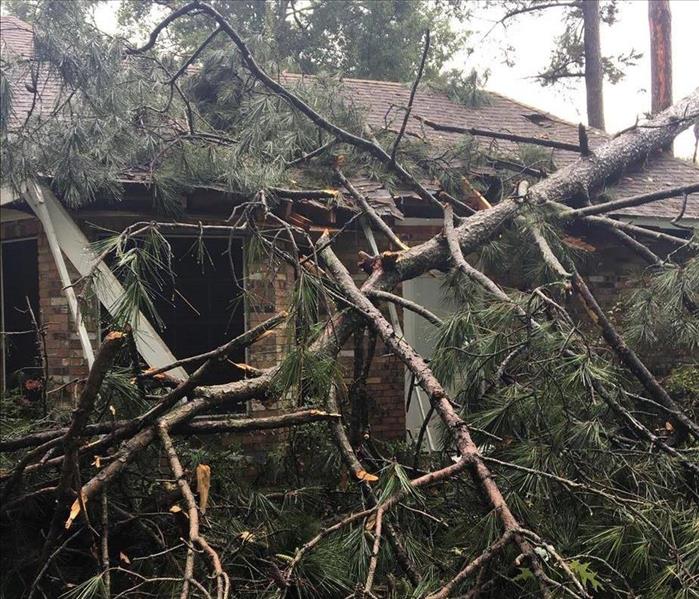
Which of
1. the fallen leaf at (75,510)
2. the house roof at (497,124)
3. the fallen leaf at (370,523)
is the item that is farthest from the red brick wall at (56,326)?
the fallen leaf at (370,523)

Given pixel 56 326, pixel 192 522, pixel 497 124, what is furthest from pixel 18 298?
pixel 497 124

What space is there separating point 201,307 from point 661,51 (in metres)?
9.38

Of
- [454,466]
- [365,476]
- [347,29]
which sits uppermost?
[347,29]

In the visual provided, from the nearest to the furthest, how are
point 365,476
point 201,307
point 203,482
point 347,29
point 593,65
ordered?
point 203,482
point 365,476
point 201,307
point 593,65
point 347,29

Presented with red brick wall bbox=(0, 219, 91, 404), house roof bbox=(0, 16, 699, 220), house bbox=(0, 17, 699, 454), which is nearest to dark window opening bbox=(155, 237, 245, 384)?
house bbox=(0, 17, 699, 454)

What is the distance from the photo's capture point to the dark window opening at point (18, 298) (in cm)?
658

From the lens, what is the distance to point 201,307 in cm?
648

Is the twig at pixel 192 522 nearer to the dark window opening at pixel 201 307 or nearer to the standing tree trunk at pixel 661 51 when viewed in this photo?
the dark window opening at pixel 201 307

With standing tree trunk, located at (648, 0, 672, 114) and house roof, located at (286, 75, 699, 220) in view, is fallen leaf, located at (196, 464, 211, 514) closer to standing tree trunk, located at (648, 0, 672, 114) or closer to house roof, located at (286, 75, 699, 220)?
house roof, located at (286, 75, 699, 220)

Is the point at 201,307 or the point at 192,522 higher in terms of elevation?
the point at 201,307

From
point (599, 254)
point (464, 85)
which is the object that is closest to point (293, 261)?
point (599, 254)

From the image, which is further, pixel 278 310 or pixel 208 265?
pixel 208 265

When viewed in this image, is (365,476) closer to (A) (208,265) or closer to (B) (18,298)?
(A) (208,265)

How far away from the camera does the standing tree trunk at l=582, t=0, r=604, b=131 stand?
12.7m
